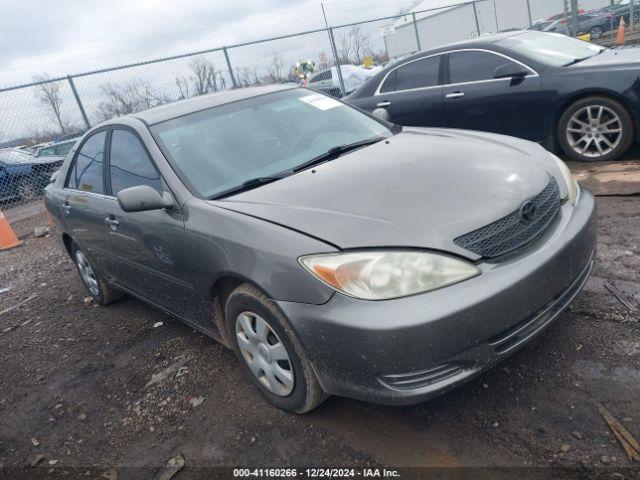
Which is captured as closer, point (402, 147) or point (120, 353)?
point (402, 147)

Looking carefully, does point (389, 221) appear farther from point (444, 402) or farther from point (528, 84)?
point (528, 84)

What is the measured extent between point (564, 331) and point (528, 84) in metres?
3.82

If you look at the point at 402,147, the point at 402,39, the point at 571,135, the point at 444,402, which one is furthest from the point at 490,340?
the point at 402,39

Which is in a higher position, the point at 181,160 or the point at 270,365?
the point at 181,160

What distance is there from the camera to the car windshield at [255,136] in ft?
9.73

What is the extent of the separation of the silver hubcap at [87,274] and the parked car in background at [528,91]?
164 inches

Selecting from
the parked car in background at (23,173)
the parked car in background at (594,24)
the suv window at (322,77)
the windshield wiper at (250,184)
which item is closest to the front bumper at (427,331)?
the windshield wiper at (250,184)

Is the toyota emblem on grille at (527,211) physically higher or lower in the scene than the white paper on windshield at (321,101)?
lower

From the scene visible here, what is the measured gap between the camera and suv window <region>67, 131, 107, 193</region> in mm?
3898

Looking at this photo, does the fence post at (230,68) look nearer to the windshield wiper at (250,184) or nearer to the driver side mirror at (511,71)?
the driver side mirror at (511,71)

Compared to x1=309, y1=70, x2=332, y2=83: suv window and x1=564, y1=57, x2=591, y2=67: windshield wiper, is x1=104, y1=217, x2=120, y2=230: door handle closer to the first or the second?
x1=564, y1=57, x2=591, y2=67: windshield wiper

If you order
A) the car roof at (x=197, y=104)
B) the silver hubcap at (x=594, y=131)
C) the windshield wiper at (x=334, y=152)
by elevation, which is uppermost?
the car roof at (x=197, y=104)

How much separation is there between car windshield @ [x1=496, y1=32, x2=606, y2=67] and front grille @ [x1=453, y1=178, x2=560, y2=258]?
4.04 m

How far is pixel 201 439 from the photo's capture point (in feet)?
8.76
